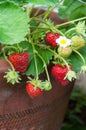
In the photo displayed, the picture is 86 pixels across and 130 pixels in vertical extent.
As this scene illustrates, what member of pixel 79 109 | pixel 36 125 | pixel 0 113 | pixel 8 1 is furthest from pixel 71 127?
pixel 8 1

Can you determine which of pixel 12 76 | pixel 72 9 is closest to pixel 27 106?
pixel 12 76

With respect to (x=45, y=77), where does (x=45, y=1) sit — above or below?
above

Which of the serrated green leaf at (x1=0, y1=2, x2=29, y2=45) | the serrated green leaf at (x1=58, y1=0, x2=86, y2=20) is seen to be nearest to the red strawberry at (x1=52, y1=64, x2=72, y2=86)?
the serrated green leaf at (x1=0, y1=2, x2=29, y2=45)

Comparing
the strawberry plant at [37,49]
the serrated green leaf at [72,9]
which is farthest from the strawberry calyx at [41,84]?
the serrated green leaf at [72,9]

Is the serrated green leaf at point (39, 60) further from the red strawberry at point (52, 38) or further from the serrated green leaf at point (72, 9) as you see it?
the serrated green leaf at point (72, 9)

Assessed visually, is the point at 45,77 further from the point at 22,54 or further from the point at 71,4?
the point at 71,4

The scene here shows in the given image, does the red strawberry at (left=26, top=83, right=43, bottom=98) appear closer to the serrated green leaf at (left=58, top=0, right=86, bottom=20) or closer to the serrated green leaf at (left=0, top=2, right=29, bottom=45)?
the serrated green leaf at (left=0, top=2, right=29, bottom=45)
